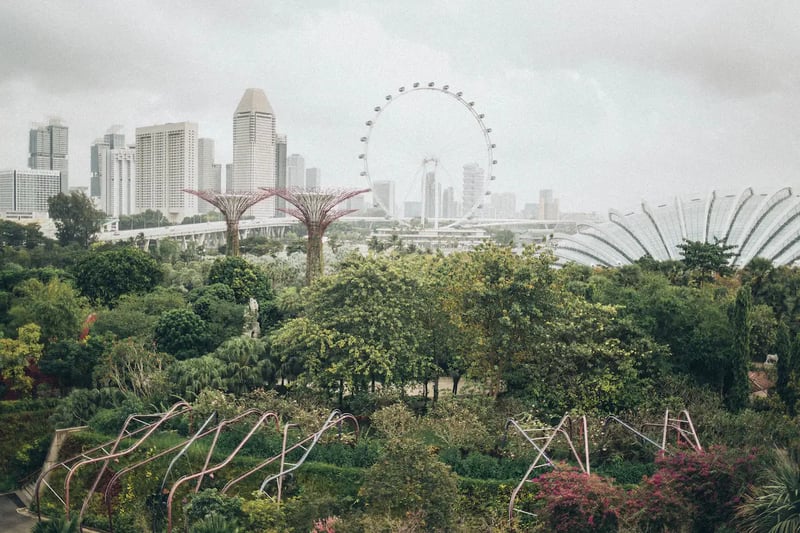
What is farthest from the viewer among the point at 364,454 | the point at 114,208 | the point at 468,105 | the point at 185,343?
the point at 114,208

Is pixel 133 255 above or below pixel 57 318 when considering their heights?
above

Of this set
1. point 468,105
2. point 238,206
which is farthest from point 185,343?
point 468,105

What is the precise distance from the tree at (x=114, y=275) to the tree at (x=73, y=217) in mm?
30560

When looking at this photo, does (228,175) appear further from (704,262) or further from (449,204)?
(704,262)

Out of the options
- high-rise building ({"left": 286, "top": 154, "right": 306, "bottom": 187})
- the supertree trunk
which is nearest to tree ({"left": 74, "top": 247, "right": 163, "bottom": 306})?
the supertree trunk

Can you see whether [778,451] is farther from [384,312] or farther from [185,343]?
[185,343]

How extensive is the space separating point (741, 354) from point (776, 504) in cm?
799

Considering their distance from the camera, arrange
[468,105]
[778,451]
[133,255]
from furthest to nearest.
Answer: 1. [468,105]
2. [133,255]
3. [778,451]

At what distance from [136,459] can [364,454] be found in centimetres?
553

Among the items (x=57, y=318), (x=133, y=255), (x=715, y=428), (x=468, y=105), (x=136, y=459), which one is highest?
(x=468, y=105)

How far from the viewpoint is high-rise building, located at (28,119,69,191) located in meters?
102

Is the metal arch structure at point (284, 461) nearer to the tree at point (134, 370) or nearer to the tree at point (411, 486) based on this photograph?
the tree at point (411, 486)

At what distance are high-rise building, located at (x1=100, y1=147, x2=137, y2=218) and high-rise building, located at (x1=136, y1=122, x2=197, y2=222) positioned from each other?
2728 mm

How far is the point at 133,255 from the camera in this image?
1153 inches
